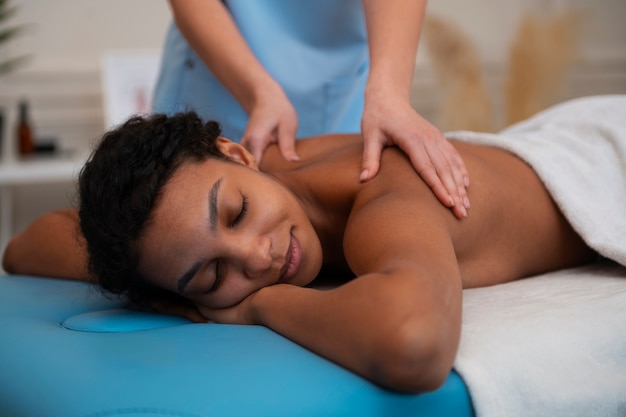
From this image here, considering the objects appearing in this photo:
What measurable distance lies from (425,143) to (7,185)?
2177 mm

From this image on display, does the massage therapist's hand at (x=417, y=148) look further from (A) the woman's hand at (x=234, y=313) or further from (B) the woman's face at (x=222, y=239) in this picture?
→ (A) the woman's hand at (x=234, y=313)

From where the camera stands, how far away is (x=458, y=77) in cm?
352

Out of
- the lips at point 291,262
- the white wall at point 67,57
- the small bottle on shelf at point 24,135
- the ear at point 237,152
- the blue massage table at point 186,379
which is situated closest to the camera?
the blue massage table at point 186,379

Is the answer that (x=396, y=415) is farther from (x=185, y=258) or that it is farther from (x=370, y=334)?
(x=185, y=258)

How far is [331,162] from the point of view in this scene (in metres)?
1.50

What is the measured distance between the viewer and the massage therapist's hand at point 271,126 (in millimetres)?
1686

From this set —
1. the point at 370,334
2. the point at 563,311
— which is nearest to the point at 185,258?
the point at 370,334

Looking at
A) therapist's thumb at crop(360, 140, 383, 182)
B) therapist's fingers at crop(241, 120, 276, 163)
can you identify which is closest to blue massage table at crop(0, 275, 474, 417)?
therapist's thumb at crop(360, 140, 383, 182)

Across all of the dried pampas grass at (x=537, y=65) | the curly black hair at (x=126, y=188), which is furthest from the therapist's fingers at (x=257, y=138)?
the dried pampas grass at (x=537, y=65)

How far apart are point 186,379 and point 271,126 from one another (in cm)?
85

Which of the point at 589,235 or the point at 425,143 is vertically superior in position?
the point at 425,143

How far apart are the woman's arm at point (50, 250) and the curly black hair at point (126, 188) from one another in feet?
0.99

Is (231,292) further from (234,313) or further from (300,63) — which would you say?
(300,63)

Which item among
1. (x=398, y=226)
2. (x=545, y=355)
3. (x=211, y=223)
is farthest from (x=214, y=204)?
(x=545, y=355)
